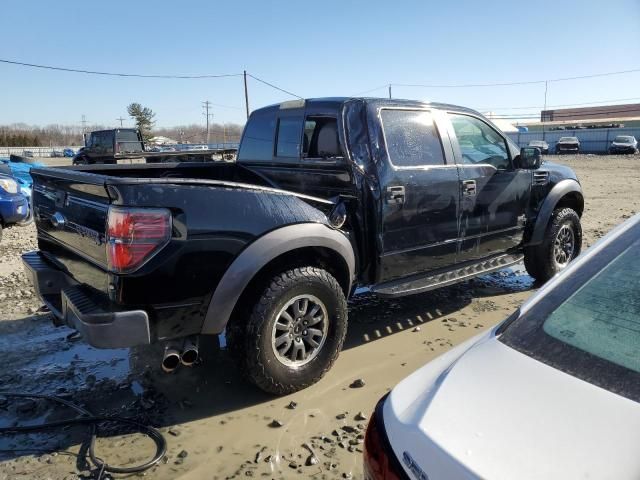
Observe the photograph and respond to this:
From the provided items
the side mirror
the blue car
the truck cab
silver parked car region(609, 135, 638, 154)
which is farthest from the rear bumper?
silver parked car region(609, 135, 638, 154)

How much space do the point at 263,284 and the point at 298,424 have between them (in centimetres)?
89

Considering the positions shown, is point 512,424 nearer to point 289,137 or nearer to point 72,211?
point 72,211

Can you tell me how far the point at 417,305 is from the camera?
503 centimetres

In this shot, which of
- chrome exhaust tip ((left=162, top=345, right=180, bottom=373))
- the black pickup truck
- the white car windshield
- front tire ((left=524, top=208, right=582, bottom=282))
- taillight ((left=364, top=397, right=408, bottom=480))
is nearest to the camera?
taillight ((left=364, top=397, right=408, bottom=480))

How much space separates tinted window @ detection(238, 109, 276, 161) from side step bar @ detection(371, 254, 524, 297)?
164cm

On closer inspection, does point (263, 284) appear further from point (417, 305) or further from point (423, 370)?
point (417, 305)

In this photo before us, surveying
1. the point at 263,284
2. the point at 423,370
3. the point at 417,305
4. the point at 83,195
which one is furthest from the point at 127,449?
the point at 417,305

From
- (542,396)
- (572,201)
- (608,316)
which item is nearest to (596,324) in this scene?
(608,316)

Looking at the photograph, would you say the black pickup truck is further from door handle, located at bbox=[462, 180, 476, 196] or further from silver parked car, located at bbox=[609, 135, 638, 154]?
silver parked car, located at bbox=[609, 135, 638, 154]

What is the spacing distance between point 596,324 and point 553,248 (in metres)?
4.18

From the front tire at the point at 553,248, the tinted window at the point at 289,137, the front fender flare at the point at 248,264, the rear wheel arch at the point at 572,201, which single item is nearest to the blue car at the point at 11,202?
the tinted window at the point at 289,137

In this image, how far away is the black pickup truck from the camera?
8.84ft

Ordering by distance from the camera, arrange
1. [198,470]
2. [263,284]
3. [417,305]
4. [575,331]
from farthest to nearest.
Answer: [417,305], [263,284], [198,470], [575,331]

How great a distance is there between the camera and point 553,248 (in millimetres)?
5445
